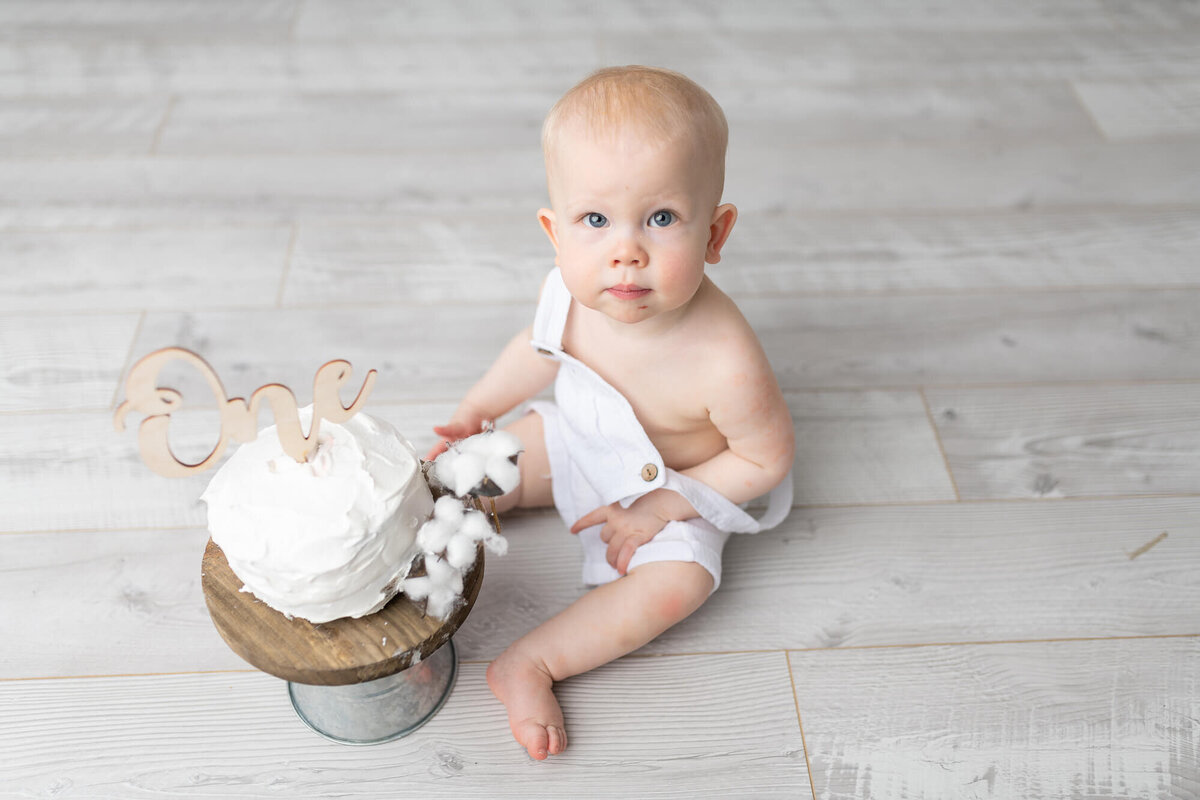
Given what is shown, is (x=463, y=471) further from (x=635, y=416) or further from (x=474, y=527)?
(x=635, y=416)

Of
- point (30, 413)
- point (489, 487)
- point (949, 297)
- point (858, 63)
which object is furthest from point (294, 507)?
point (858, 63)

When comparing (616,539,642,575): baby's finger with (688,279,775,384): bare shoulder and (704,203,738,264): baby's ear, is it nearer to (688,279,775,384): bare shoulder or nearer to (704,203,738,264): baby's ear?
(688,279,775,384): bare shoulder

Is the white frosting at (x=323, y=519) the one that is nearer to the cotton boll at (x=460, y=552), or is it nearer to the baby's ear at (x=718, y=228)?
the cotton boll at (x=460, y=552)

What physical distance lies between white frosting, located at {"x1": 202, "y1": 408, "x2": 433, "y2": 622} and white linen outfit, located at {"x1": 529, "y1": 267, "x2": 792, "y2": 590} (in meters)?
0.25

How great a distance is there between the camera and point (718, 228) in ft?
2.79

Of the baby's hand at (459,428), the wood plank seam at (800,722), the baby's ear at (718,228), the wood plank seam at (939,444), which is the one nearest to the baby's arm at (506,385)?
the baby's hand at (459,428)

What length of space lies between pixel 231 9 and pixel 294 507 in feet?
5.06

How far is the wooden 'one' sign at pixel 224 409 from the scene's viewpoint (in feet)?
2.12

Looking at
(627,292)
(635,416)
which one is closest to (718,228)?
(627,292)

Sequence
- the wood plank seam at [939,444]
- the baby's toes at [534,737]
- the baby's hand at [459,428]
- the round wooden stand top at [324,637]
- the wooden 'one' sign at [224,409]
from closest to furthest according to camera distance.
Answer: the wooden 'one' sign at [224,409], the round wooden stand top at [324,637], the baby's toes at [534,737], the baby's hand at [459,428], the wood plank seam at [939,444]

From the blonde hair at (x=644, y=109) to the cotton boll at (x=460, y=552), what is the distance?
0.32 meters

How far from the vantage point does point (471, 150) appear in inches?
63.2

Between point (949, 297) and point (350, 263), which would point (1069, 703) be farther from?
point (350, 263)

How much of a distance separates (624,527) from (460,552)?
10.4 inches
